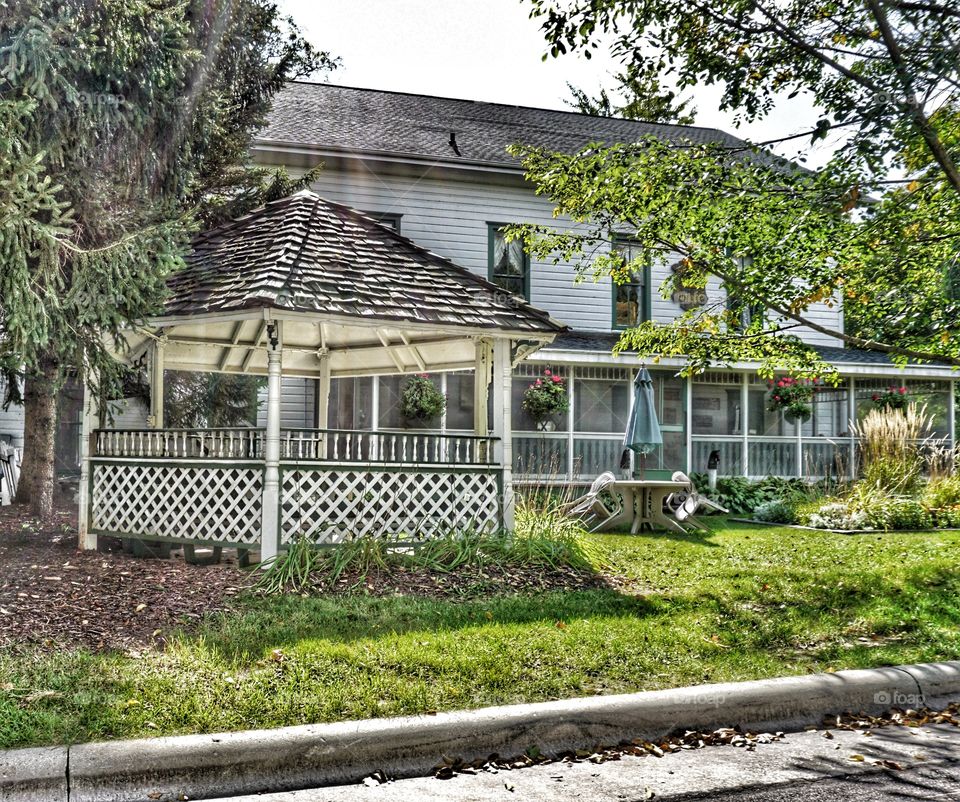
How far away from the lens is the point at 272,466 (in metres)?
9.14

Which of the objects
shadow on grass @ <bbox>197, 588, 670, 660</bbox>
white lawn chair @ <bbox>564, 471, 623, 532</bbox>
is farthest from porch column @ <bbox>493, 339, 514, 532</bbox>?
white lawn chair @ <bbox>564, 471, 623, 532</bbox>

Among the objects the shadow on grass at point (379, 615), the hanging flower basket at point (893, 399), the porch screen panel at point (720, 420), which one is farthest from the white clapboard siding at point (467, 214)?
the shadow on grass at point (379, 615)

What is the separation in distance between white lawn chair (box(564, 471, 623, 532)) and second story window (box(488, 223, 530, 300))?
5.63 m

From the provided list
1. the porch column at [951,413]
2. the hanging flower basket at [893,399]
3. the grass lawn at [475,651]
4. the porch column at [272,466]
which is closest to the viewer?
the grass lawn at [475,651]

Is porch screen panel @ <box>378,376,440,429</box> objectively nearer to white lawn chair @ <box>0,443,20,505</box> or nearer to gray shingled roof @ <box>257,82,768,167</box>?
gray shingled roof @ <box>257,82,768,167</box>

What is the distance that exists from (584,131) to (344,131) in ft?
21.5

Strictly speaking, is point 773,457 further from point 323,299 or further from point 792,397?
point 323,299

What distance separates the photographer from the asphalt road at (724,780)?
417 cm

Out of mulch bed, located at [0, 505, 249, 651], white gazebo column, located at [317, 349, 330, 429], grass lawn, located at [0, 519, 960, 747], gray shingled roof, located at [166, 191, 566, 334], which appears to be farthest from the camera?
white gazebo column, located at [317, 349, 330, 429]

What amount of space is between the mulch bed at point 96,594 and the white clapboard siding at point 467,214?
9.80 meters

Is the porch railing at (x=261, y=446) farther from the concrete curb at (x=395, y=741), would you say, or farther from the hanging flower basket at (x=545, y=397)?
the hanging flower basket at (x=545, y=397)

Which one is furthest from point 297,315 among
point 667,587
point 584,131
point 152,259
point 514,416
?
point 584,131

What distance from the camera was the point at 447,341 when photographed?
12172 millimetres

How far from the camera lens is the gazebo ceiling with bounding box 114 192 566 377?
9344mm
